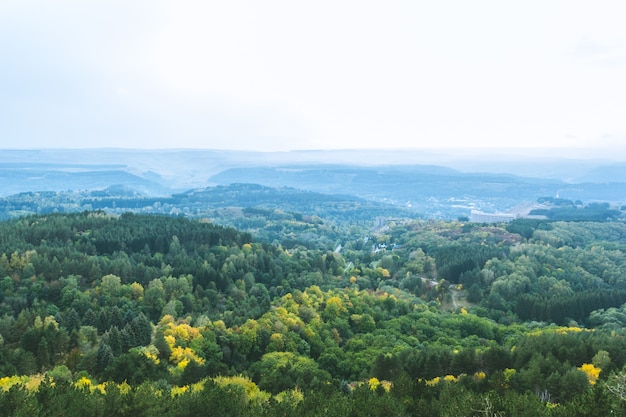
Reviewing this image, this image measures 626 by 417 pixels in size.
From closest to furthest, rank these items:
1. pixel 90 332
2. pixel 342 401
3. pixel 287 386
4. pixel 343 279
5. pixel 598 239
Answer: pixel 342 401 → pixel 287 386 → pixel 90 332 → pixel 343 279 → pixel 598 239

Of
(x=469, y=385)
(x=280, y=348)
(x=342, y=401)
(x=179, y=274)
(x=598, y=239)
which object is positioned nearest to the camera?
(x=342, y=401)

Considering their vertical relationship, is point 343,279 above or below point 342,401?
below

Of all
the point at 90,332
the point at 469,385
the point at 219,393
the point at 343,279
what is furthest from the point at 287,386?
the point at 343,279

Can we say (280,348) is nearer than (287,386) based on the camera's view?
No

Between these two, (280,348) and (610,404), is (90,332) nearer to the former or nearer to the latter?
(280,348)

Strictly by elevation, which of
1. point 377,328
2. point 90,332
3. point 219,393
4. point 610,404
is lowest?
point 377,328

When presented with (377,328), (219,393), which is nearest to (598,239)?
(377,328)
